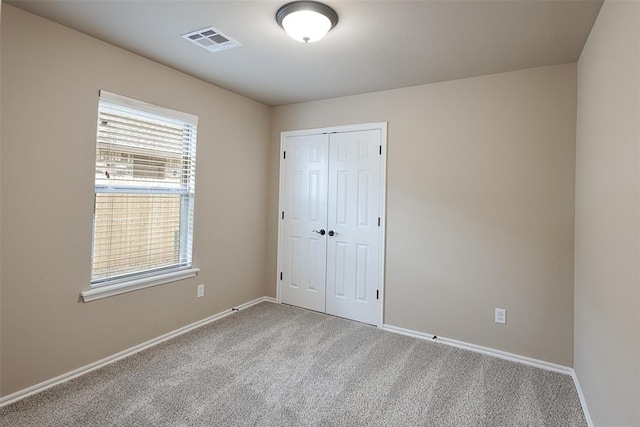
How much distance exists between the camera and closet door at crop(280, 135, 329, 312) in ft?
13.0

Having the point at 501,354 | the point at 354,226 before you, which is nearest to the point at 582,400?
the point at 501,354

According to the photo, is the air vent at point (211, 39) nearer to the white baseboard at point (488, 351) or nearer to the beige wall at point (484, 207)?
the beige wall at point (484, 207)

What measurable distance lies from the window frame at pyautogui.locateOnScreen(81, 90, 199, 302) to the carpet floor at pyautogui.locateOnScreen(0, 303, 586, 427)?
0.58 meters

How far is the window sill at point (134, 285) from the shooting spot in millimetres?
2527

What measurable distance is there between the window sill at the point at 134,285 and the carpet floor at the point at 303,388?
0.54 metres

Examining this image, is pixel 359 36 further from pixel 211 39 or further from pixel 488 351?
pixel 488 351

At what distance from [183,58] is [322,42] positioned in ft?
3.95

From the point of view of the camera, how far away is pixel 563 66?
270 cm

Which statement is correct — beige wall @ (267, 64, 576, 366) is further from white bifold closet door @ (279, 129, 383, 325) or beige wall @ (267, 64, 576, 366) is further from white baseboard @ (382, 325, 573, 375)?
white bifold closet door @ (279, 129, 383, 325)

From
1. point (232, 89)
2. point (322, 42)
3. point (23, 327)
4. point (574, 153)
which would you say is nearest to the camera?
point (23, 327)

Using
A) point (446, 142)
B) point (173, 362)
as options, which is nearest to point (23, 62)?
point (173, 362)

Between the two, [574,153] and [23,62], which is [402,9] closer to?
[574,153]

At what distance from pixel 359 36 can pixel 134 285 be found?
2608mm

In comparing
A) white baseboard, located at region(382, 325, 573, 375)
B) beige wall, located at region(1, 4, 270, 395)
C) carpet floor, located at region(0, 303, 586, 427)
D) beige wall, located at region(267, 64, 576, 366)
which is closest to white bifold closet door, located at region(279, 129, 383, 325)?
beige wall, located at region(267, 64, 576, 366)
